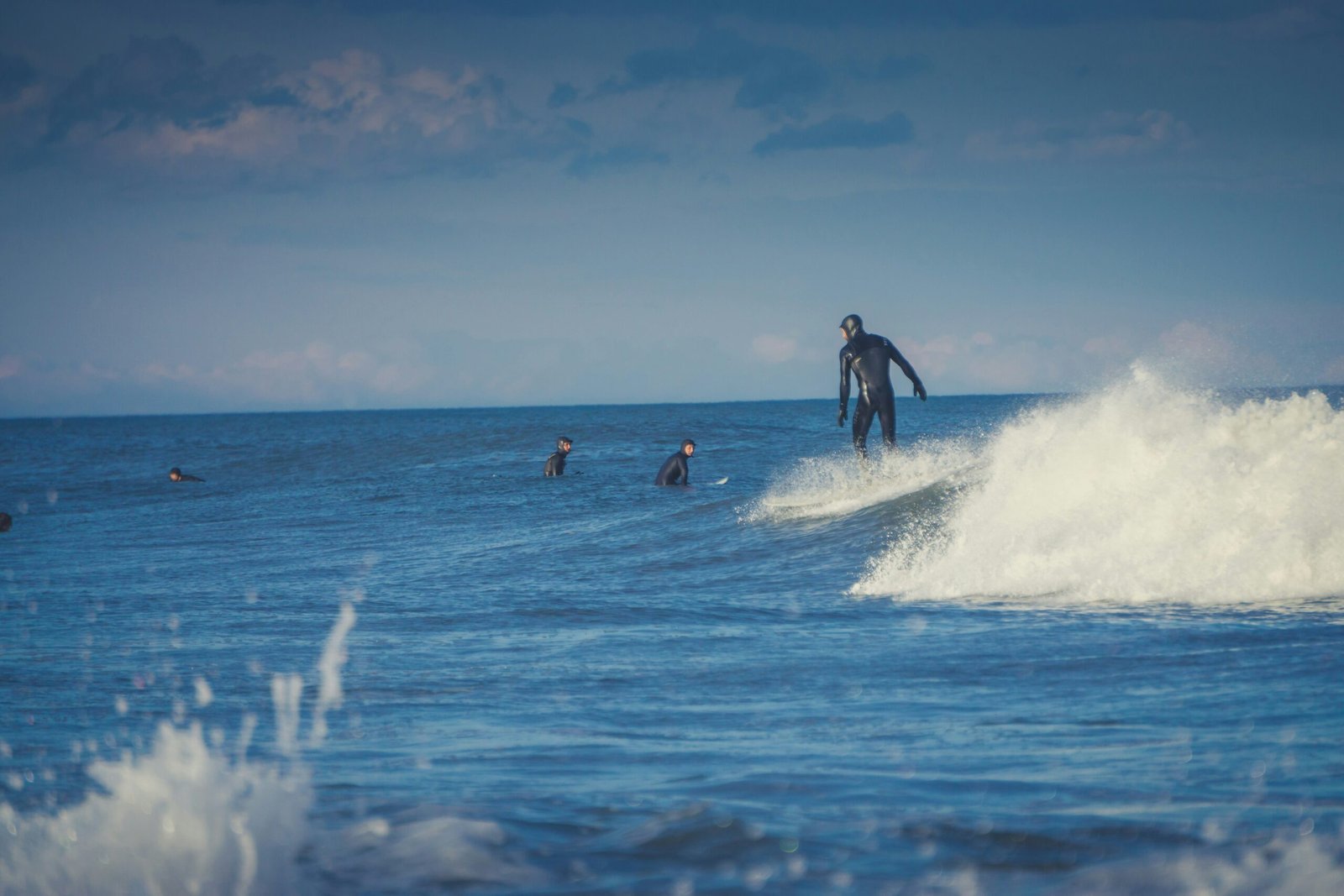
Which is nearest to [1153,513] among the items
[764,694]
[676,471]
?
[764,694]

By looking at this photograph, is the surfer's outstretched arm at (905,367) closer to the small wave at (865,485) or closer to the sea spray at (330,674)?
the small wave at (865,485)

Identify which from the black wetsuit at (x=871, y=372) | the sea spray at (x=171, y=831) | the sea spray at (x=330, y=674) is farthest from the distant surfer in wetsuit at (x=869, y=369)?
the sea spray at (x=171, y=831)

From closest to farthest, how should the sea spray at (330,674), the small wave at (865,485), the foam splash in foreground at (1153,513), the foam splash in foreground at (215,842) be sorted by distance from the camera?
the foam splash in foreground at (215,842), the sea spray at (330,674), the foam splash in foreground at (1153,513), the small wave at (865,485)

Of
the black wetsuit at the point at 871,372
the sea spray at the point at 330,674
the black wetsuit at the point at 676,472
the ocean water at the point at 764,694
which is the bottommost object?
the sea spray at the point at 330,674

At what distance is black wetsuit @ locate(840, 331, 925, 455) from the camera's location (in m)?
13.5

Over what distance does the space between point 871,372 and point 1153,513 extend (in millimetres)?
5317

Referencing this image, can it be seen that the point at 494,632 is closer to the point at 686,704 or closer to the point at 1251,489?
the point at 686,704

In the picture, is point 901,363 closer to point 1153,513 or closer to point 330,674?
point 1153,513

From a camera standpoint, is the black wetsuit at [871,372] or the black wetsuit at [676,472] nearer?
the black wetsuit at [871,372]

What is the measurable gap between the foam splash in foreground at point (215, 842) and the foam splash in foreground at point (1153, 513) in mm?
5251

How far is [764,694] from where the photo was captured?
18.7 ft

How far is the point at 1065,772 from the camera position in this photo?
4.14m

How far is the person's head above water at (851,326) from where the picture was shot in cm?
1348

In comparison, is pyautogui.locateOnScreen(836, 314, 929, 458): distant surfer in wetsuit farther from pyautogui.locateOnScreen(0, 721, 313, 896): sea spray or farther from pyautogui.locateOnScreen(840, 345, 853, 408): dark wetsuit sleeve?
pyautogui.locateOnScreen(0, 721, 313, 896): sea spray
